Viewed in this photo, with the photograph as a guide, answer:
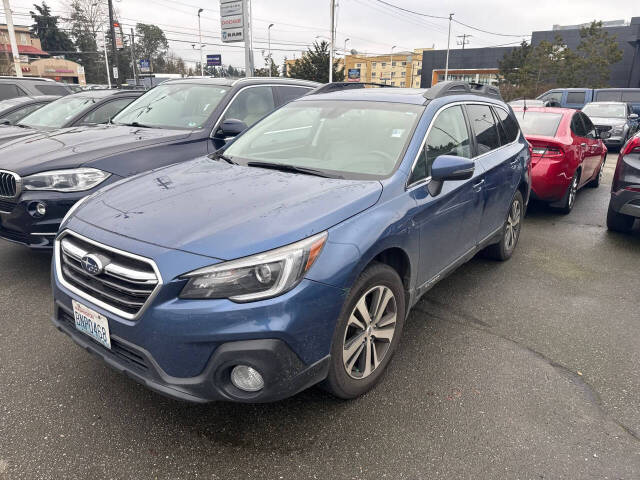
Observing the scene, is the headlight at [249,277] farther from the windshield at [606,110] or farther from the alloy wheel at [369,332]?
the windshield at [606,110]

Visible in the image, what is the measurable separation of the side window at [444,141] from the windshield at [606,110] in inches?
548

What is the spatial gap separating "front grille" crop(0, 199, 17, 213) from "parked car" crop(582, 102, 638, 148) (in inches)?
541

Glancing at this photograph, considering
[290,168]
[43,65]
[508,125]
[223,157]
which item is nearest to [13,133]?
[223,157]

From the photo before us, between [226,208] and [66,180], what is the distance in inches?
87.4

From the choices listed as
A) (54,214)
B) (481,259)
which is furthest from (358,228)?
(481,259)

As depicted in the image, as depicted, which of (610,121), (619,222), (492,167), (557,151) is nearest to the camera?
(492,167)

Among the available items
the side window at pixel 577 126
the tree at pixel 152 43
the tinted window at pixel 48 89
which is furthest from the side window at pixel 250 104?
the tree at pixel 152 43

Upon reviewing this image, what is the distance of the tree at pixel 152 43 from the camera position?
88.4 m

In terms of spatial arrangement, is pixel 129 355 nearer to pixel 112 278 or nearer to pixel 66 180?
pixel 112 278

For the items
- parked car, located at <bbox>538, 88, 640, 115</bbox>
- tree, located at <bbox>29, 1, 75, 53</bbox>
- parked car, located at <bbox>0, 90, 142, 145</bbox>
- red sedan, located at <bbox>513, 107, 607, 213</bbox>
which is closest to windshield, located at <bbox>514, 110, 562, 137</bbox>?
red sedan, located at <bbox>513, 107, 607, 213</bbox>

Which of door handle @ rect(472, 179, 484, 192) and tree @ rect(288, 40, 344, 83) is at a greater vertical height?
tree @ rect(288, 40, 344, 83)

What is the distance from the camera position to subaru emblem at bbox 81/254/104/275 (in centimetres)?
217

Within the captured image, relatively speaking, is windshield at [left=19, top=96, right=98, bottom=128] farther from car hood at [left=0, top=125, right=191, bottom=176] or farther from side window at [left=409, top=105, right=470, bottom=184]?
side window at [left=409, top=105, right=470, bottom=184]

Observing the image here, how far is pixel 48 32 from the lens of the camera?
2813 inches
